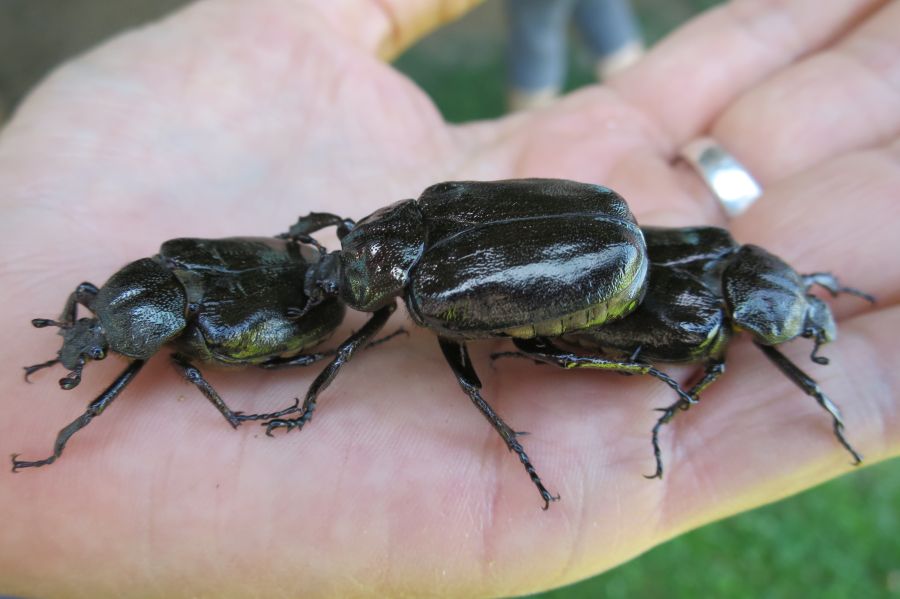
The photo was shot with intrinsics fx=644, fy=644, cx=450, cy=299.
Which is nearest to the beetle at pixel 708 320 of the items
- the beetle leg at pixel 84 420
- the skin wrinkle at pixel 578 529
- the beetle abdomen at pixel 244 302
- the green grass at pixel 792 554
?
the skin wrinkle at pixel 578 529

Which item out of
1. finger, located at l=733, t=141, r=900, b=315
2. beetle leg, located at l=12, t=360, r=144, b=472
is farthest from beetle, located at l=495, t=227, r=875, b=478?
beetle leg, located at l=12, t=360, r=144, b=472

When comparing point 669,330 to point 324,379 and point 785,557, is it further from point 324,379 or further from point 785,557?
point 785,557

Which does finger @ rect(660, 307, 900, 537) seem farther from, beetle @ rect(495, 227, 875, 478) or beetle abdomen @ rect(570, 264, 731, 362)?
beetle abdomen @ rect(570, 264, 731, 362)

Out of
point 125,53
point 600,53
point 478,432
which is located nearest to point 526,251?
point 478,432

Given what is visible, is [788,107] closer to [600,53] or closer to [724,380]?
[724,380]

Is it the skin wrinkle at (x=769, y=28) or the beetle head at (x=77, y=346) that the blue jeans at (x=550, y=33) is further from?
the beetle head at (x=77, y=346)

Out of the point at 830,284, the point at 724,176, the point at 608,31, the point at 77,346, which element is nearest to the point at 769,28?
the point at 724,176
